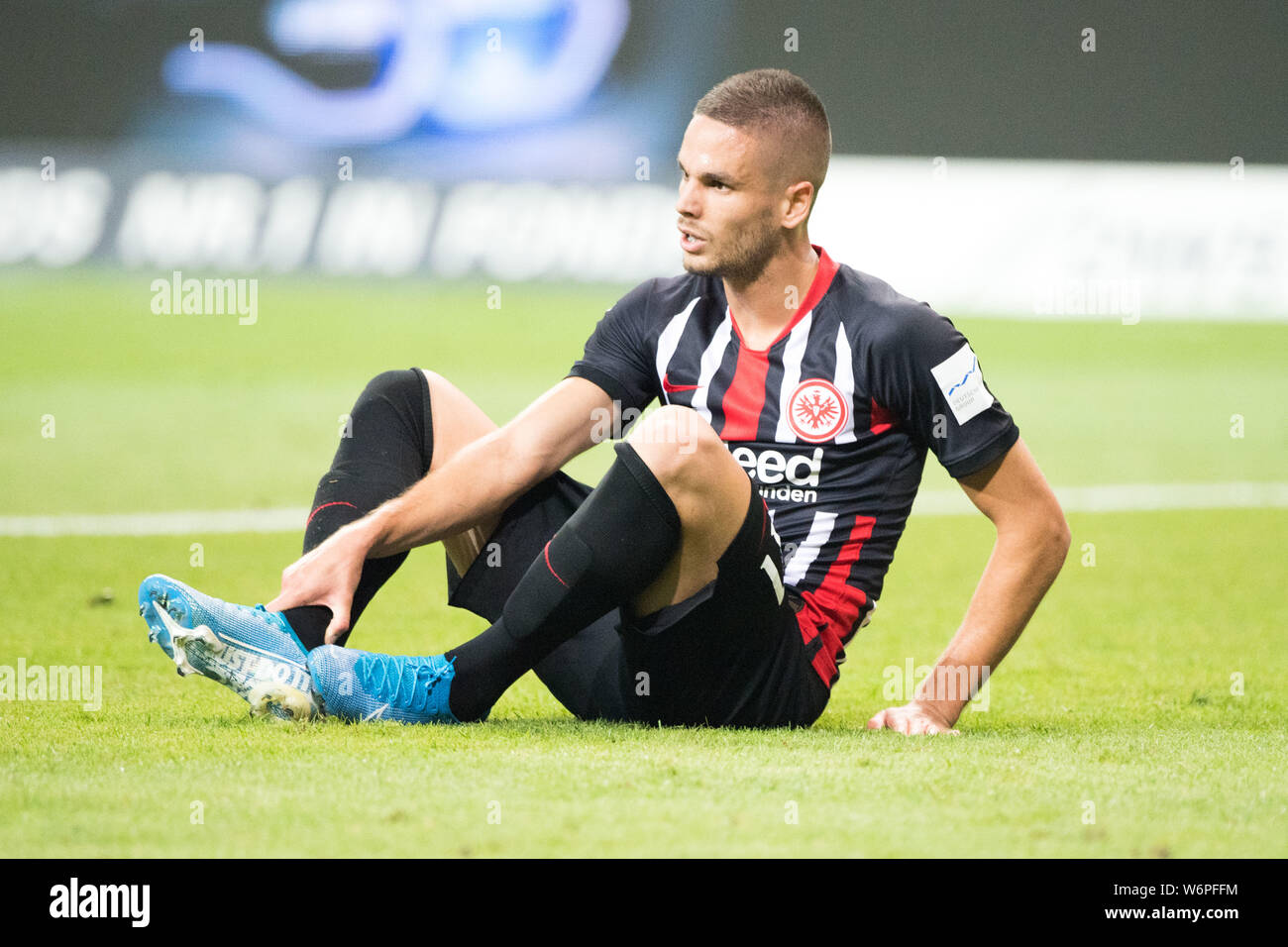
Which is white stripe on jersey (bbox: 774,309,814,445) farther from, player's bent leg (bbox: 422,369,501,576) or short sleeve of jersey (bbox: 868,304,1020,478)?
player's bent leg (bbox: 422,369,501,576)

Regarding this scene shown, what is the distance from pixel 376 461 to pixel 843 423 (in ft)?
3.27

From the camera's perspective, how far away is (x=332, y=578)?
10.6ft

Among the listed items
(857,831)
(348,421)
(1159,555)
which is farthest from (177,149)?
(857,831)

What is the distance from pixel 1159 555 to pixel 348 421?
4.63 metres

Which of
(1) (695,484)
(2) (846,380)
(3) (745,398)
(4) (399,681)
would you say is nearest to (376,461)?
(4) (399,681)

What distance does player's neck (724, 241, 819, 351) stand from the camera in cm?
339

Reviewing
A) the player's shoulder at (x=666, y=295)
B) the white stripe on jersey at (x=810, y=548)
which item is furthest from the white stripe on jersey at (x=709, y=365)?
the white stripe on jersey at (x=810, y=548)

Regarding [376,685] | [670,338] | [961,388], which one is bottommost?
[376,685]

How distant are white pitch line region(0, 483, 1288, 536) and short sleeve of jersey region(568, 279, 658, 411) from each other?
418cm

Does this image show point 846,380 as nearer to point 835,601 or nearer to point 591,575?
point 835,601

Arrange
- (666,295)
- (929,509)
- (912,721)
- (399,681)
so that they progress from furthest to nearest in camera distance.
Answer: (929,509), (666,295), (912,721), (399,681)

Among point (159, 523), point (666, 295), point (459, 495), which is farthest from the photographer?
point (159, 523)

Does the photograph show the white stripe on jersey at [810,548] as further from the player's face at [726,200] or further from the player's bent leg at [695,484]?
the player's face at [726,200]

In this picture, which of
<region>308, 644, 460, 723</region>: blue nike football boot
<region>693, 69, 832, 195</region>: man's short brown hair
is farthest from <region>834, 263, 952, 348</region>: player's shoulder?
<region>308, 644, 460, 723</region>: blue nike football boot
